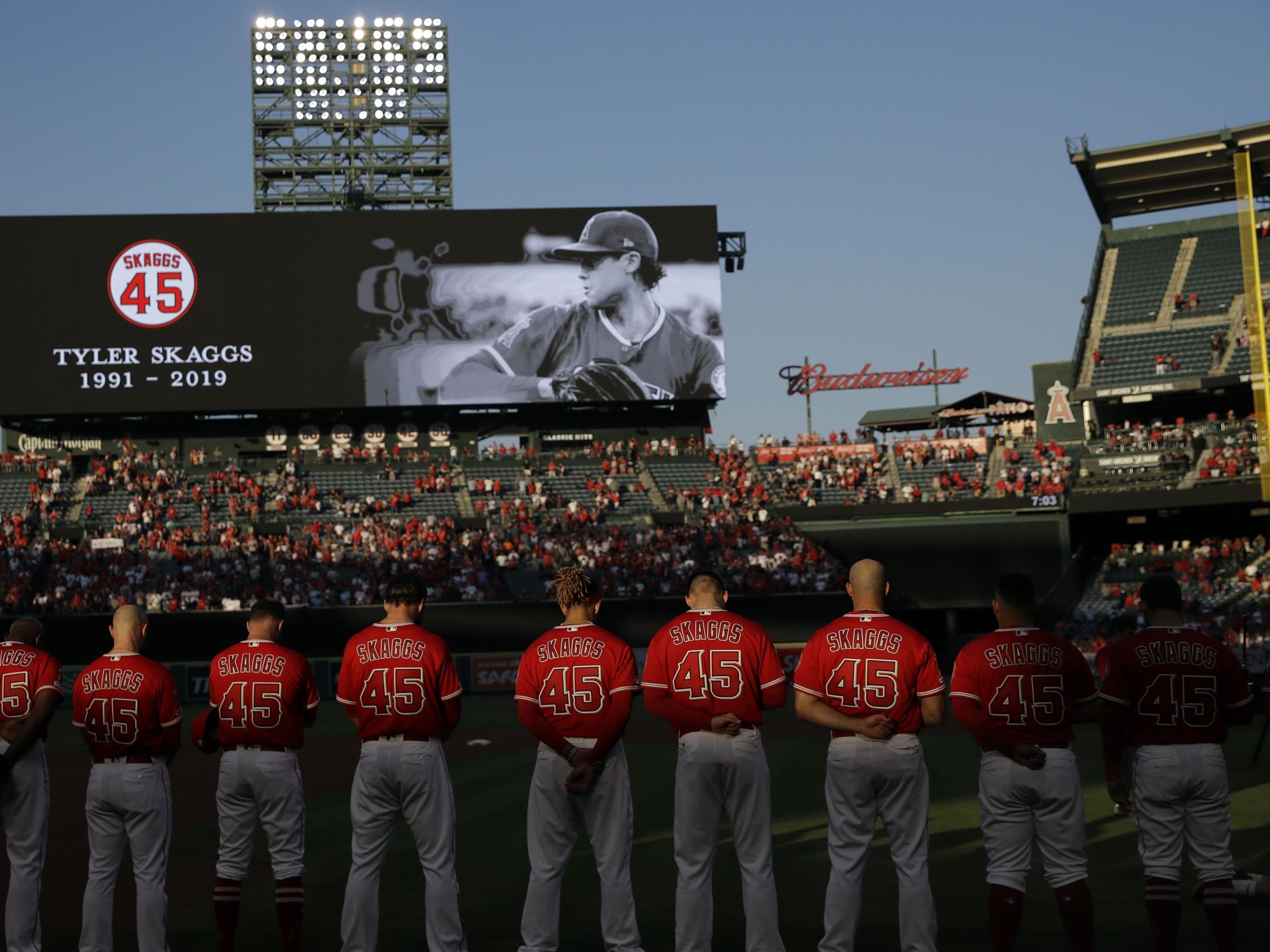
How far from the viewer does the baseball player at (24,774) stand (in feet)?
26.2

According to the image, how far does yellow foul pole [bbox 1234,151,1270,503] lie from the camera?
31.6 m

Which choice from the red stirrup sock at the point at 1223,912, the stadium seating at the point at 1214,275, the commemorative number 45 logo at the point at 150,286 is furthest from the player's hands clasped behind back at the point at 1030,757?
the stadium seating at the point at 1214,275

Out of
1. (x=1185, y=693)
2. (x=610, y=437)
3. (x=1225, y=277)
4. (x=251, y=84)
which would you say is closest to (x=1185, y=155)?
(x=1225, y=277)

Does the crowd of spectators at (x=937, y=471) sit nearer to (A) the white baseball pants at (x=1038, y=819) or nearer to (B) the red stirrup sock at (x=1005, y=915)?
(A) the white baseball pants at (x=1038, y=819)

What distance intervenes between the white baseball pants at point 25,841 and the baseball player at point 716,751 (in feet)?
12.7

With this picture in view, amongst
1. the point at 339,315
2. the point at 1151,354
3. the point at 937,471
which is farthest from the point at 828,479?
the point at 339,315

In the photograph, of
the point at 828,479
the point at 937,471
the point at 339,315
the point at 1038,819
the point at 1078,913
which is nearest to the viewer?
the point at 1078,913

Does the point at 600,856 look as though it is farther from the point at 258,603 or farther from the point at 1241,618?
the point at 1241,618

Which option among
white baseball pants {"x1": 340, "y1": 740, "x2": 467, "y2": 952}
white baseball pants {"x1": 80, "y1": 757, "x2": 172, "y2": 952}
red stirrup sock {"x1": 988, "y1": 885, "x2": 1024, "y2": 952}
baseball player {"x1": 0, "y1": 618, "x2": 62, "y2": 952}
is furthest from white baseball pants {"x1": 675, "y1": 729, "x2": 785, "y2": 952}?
baseball player {"x1": 0, "y1": 618, "x2": 62, "y2": 952}

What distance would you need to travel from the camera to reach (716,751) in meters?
7.53

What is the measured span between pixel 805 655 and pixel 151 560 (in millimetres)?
35856

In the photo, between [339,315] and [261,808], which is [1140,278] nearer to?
[339,315]

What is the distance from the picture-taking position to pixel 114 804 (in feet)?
26.0

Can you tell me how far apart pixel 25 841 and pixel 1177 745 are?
6.83 meters
